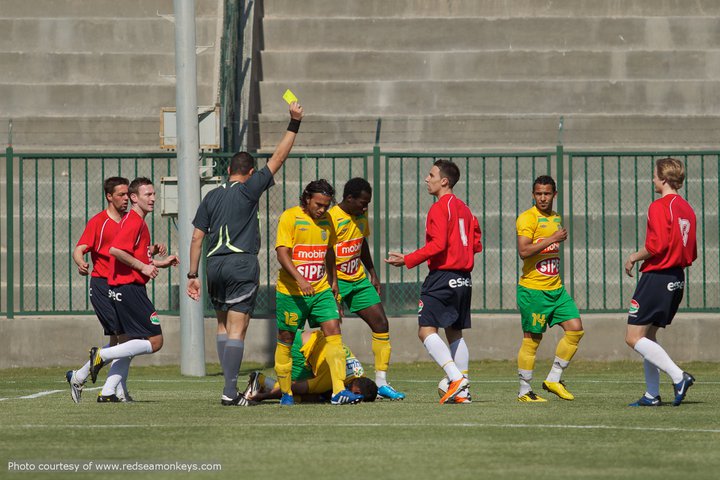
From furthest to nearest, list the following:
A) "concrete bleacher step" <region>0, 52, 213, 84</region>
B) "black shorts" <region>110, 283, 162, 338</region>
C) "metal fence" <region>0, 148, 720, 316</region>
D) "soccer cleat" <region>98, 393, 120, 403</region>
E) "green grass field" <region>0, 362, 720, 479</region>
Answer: "concrete bleacher step" <region>0, 52, 213, 84</region>
"metal fence" <region>0, 148, 720, 316</region>
"black shorts" <region>110, 283, 162, 338</region>
"soccer cleat" <region>98, 393, 120, 403</region>
"green grass field" <region>0, 362, 720, 479</region>

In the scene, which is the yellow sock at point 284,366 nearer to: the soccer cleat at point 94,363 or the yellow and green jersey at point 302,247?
the yellow and green jersey at point 302,247

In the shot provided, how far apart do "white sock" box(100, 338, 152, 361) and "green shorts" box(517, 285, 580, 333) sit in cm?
305

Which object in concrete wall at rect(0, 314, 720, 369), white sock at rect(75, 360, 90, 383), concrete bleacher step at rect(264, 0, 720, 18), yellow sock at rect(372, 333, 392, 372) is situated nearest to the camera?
white sock at rect(75, 360, 90, 383)

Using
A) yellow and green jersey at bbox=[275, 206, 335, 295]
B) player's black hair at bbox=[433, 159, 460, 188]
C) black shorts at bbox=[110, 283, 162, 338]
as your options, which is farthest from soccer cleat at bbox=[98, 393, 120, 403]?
player's black hair at bbox=[433, 159, 460, 188]

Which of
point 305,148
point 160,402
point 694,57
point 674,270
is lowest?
point 160,402

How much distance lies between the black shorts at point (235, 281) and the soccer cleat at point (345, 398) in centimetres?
95

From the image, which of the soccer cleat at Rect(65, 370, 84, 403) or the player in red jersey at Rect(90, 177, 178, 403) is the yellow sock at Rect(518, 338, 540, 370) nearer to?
the player in red jersey at Rect(90, 177, 178, 403)

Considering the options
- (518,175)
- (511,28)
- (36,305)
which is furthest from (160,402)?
(511,28)

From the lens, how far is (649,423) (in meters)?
10.1

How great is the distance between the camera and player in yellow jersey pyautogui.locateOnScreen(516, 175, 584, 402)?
12109 millimetres

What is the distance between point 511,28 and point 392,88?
2.34 meters

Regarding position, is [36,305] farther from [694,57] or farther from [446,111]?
[694,57]

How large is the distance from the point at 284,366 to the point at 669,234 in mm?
3105

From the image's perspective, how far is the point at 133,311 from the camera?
40.9ft
